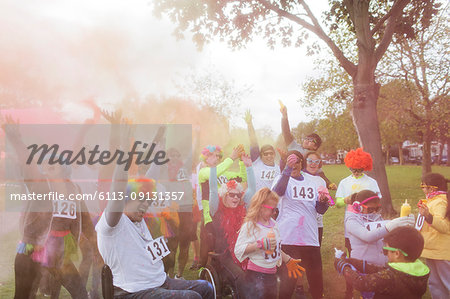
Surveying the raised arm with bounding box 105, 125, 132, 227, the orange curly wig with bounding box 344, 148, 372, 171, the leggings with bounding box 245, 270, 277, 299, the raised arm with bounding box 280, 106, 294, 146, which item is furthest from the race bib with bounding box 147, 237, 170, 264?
the raised arm with bounding box 280, 106, 294, 146

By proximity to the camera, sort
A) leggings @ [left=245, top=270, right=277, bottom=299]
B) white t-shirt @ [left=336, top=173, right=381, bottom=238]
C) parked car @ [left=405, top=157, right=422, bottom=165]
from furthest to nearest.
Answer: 1. parked car @ [left=405, top=157, right=422, bottom=165]
2. white t-shirt @ [left=336, top=173, right=381, bottom=238]
3. leggings @ [left=245, top=270, right=277, bottom=299]

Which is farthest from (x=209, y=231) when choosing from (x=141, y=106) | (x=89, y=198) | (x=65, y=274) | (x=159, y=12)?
(x=159, y=12)

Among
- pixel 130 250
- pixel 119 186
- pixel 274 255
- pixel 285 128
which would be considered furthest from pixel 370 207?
pixel 119 186

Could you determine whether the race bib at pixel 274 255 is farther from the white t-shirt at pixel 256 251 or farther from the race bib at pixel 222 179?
the race bib at pixel 222 179

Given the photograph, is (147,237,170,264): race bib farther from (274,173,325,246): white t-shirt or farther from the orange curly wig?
the orange curly wig

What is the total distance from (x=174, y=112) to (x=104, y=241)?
6116mm

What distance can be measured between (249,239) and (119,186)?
139 centimetres

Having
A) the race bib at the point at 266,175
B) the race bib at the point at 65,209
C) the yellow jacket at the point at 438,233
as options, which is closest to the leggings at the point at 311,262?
the yellow jacket at the point at 438,233

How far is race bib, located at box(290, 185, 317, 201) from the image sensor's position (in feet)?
14.1

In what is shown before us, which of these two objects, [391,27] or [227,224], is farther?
[391,27]

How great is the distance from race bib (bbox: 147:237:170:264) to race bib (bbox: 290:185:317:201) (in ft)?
5.54

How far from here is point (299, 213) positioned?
4.27 m

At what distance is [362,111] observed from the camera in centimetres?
841

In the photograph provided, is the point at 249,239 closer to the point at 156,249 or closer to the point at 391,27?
the point at 156,249
